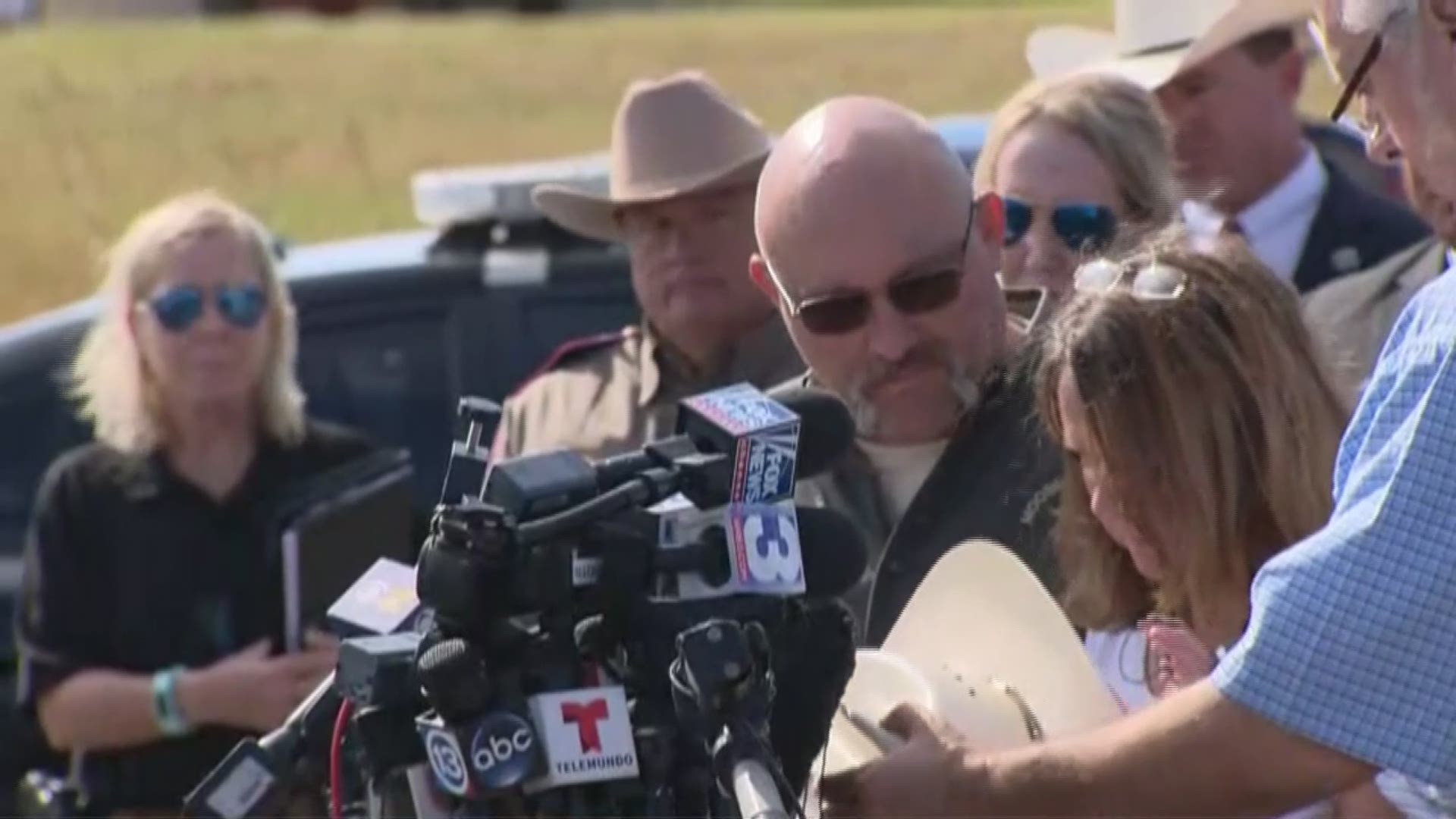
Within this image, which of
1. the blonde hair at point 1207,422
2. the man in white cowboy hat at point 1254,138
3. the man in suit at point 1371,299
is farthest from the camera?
the man in white cowboy hat at point 1254,138

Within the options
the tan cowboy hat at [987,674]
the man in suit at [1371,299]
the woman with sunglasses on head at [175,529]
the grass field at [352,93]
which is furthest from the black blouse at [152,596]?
the grass field at [352,93]

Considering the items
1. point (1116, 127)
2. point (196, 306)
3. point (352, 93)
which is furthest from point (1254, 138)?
point (352, 93)

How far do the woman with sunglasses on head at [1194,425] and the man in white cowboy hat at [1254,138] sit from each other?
2.55 meters

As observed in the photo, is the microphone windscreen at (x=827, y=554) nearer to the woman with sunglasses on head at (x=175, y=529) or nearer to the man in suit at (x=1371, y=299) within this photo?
the man in suit at (x=1371, y=299)

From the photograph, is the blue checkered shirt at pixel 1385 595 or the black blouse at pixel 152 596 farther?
the black blouse at pixel 152 596

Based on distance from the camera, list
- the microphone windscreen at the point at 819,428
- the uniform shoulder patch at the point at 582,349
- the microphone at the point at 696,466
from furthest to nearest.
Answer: the uniform shoulder patch at the point at 582,349 < the microphone windscreen at the point at 819,428 < the microphone at the point at 696,466

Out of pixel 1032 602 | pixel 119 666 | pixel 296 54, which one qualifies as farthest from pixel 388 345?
pixel 296 54

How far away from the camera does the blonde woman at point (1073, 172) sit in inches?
173

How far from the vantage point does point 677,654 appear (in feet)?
7.25

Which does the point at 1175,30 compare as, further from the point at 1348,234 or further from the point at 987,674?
the point at 987,674

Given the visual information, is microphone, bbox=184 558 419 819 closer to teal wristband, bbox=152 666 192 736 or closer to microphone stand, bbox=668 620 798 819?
microphone stand, bbox=668 620 798 819

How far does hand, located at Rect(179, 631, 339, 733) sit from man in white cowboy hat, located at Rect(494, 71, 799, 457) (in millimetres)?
490

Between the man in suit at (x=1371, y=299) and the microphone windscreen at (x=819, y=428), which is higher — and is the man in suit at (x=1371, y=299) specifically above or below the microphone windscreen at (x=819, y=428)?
below

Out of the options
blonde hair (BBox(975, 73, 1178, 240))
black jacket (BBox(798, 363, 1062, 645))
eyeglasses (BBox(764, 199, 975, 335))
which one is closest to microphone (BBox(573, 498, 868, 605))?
black jacket (BBox(798, 363, 1062, 645))
